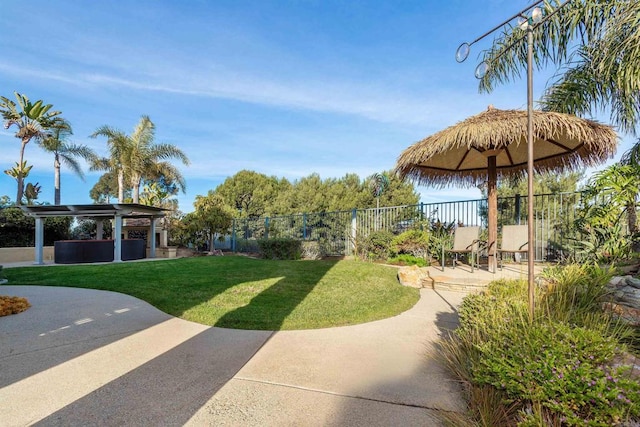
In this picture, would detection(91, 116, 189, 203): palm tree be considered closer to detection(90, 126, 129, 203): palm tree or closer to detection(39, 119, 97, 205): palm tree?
detection(90, 126, 129, 203): palm tree

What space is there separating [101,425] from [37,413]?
0.51 metres

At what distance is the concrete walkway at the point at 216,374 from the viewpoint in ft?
6.61

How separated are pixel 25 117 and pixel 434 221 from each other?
2384 centimetres

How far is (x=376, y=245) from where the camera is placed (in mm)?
9891

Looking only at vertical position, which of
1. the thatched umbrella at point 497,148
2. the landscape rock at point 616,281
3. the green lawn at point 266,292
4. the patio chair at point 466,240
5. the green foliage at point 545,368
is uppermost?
the thatched umbrella at point 497,148

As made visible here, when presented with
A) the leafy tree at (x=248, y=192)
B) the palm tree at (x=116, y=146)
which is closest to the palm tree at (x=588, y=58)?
the palm tree at (x=116, y=146)

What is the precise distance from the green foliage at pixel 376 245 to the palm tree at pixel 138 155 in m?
15.3

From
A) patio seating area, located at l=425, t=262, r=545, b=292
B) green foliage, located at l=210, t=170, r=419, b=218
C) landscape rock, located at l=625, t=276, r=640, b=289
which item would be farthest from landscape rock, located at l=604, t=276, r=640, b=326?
green foliage, located at l=210, t=170, r=419, b=218

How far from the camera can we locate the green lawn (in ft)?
13.9

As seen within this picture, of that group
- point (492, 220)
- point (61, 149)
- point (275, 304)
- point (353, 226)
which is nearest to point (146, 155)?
point (61, 149)

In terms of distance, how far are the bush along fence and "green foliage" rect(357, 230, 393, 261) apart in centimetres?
31

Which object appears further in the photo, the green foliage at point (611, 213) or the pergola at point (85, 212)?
the pergola at point (85, 212)

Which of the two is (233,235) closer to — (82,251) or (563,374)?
(82,251)

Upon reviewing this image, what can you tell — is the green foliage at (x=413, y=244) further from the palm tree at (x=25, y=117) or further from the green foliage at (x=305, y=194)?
the palm tree at (x=25, y=117)
